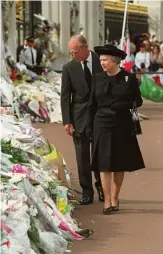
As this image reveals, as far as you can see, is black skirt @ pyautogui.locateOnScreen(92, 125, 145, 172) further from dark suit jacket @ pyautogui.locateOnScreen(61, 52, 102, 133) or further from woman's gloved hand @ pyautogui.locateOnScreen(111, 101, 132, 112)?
dark suit jacket @ pyautogui.locateOnScreen(61, 52, 102, 133)

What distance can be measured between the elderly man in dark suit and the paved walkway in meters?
0.29

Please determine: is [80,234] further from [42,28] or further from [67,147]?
[42,28]

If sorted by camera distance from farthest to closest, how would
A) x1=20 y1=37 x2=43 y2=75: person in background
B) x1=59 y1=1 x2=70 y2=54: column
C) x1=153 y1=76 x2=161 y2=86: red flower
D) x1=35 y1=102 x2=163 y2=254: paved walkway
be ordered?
x1=59 y1=1 x2=70 y2=54: column → x1=153 y1=76 x2=161 y2=86: red flower → x1=20 y1=37 x2=43 y2=75: person in background → x1=35 y1=102 x2=163 y2=254: paved walkway

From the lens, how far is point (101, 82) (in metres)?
7.93

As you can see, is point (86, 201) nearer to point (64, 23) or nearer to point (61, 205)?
point (61, 205)

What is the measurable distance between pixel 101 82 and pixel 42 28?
21788 millimetres

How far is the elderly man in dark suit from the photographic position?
8.45 meters

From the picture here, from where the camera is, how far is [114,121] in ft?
26.0

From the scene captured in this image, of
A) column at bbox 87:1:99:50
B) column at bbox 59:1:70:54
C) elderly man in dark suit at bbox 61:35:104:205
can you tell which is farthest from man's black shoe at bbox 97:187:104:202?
column at bbox 87:1:99:50

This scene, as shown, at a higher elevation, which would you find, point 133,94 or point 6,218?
point 133,94

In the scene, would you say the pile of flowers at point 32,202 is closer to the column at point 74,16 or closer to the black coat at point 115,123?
the black coat at point 115,123

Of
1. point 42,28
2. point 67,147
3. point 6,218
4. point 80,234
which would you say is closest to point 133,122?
point 80,234

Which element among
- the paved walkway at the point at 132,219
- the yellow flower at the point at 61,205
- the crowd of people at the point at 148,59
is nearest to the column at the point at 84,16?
the crowd of people at the point at 148,59

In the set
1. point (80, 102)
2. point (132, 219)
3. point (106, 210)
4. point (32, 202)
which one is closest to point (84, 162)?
point (80, 102)
